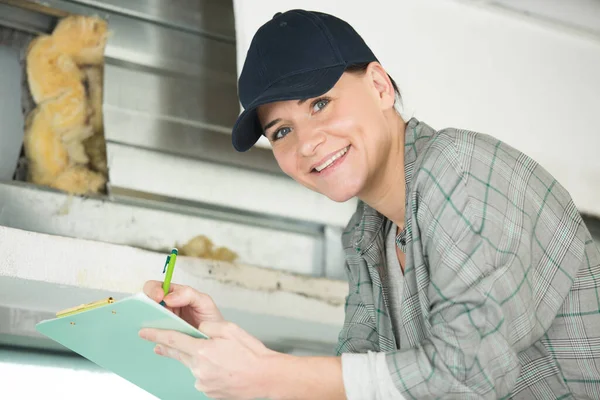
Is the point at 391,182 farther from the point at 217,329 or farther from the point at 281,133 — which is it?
the point at 217,329

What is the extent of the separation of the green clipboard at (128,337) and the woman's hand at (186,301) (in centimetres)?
11

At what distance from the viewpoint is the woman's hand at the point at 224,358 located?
1.21 m

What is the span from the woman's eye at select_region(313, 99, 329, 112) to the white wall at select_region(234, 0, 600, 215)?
0.68 metres

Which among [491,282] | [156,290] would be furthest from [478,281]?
[156,290]

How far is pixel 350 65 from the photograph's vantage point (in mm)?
1454

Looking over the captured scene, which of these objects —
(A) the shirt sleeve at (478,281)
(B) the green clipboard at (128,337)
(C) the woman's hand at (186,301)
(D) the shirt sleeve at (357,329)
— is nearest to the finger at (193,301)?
(C) the woman's hand at (186,301)

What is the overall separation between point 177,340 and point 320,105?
1.73 ft

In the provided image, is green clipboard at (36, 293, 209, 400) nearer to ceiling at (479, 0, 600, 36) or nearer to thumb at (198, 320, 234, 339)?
thumb at (198, 320, 234, 339)

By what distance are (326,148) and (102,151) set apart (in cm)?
92

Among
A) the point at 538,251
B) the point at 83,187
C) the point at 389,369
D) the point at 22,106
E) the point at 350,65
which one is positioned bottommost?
the point at 83,187

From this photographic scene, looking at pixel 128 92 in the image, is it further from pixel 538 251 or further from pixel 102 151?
pixel 538 251

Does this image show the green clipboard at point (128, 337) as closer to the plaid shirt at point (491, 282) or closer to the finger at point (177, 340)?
the finger at point (177, 340)

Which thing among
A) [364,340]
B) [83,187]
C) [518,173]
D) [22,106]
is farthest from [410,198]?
[22,106]

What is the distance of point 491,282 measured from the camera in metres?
Result: 1.18
